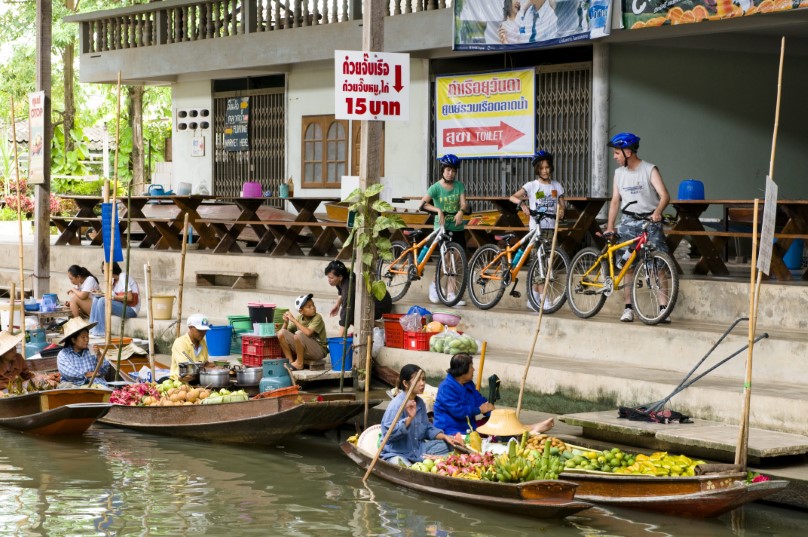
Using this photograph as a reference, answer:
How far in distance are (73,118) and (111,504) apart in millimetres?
26367

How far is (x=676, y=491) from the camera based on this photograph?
8984 millimetres

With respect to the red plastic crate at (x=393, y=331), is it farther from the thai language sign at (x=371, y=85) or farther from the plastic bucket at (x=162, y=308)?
the plastic bucket at (x=162, y=308)

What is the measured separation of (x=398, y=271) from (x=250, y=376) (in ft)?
9.94

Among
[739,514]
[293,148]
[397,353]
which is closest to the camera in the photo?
[739,514]

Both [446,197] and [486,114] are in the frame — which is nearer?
[446,197]

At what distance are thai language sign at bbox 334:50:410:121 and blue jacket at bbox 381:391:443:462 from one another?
373 cm

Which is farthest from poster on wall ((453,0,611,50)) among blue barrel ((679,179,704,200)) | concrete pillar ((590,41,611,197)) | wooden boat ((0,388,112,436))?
wooden boat ((0,388,112,436))

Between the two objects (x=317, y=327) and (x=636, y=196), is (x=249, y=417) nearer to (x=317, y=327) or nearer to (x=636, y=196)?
(x=317, y=327)

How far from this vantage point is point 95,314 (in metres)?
16.5

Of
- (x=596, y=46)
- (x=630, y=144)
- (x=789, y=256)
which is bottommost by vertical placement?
(x=789, y=256)

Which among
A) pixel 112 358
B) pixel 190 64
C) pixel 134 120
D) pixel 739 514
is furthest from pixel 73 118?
pixel 739 514

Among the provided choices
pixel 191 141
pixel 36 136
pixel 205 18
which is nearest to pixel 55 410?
pixel 36 136

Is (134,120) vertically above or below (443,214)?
above

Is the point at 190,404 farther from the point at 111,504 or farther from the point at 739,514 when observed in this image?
the point at 739,514
